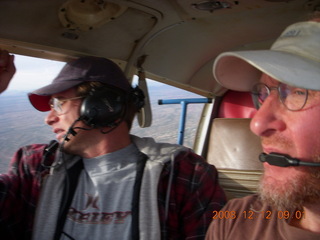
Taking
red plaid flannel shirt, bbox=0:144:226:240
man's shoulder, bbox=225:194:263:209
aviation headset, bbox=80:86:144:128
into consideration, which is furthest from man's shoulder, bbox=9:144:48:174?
man's shoulder, bbox=225:194:263:209

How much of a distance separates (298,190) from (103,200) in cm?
92

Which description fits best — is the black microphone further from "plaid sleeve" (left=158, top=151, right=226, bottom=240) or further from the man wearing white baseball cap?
"plaid sleeve" (left=158, top=151, right=226, bottom=240)

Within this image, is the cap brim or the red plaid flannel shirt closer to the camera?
the cap brim

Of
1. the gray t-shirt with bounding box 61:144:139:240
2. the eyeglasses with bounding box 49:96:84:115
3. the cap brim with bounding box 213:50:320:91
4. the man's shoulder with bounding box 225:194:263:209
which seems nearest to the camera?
the cap brim with bounding box 213:50:320:91

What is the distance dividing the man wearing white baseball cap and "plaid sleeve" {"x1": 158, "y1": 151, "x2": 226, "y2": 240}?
0.45m

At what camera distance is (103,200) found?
1.43m

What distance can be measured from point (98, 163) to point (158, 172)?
32cm

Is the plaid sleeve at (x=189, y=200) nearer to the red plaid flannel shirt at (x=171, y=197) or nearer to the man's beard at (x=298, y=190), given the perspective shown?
the red plaid flannel shirt at (x=171, y=197)

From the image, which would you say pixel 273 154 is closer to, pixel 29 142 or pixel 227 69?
pixel 227 69

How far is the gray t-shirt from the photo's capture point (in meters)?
1.38

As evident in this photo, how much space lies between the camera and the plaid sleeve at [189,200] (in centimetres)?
143

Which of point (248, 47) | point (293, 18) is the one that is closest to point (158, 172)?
point (293, 18)

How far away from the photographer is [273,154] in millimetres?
838

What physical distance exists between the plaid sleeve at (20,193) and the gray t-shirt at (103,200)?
0.21 m
